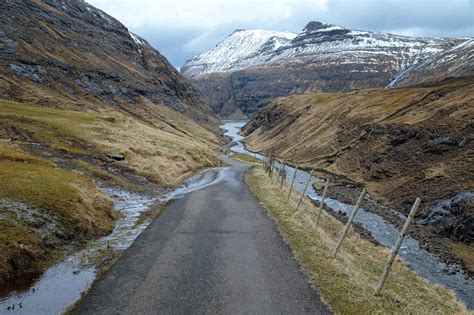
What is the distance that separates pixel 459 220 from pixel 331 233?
14035mm

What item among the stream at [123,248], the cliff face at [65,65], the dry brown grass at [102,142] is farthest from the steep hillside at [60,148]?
the stream at [123,248]

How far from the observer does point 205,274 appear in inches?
642

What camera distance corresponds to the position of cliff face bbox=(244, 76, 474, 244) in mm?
41406

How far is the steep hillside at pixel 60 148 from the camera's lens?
63.4ft

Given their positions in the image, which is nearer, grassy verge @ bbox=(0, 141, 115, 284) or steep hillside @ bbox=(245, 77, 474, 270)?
grassy verge @ bbox=(0, 141, 115, 284)

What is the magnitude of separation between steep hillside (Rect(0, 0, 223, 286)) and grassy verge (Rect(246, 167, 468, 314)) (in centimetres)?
1081

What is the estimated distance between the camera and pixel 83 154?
4381 centimetres

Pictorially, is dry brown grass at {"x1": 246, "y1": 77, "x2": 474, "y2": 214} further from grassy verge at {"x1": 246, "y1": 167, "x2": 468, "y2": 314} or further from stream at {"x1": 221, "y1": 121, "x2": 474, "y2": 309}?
grassy verge at {"x1": 246, "y1": 167, "x2": 468, "y2": 314}

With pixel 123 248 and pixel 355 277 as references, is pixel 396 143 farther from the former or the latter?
pixel 123 248

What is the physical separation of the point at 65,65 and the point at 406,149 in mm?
107468

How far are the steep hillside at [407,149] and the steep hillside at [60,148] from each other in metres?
24.9

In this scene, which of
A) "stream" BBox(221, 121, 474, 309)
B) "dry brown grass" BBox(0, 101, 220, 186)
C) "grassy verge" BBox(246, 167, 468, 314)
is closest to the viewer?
"grassy verge" BBox(246, 167, 468, 314)

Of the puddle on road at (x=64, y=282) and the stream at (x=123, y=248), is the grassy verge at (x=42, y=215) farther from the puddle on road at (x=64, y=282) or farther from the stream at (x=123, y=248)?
the stream at (x=123, y=248)

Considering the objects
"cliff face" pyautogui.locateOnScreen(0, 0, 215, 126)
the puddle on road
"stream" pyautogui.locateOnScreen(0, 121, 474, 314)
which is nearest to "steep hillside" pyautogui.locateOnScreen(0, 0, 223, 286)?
"cliff face" pyautogui.locateOnScreen(0, 0, 215, 126)
